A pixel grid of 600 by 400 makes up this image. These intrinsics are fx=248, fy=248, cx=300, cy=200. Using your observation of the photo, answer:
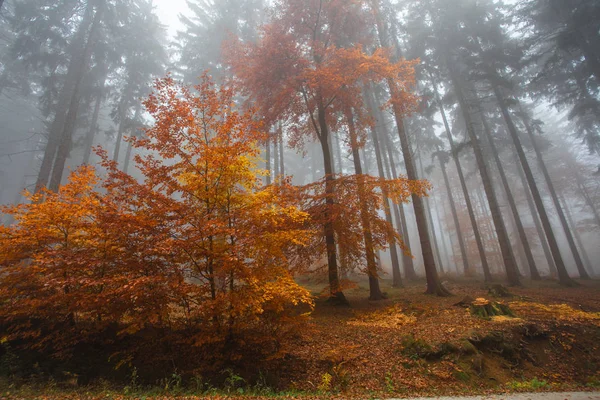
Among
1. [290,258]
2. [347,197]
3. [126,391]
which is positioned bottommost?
[126,391]

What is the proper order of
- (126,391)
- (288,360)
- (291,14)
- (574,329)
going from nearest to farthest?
1. (126,391)
2. (288,360)
3. (574,329)
4. (291,14)

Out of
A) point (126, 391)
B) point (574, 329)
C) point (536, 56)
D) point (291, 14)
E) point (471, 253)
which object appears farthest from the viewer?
point (471, 253)

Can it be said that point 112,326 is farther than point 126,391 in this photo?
Yes

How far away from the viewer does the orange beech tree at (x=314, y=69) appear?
31.7ft

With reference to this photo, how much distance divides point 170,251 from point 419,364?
599 cm

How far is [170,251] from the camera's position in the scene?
517 cm

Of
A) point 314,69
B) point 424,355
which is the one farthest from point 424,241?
point 314,69

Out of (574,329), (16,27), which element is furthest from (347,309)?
(16,27)

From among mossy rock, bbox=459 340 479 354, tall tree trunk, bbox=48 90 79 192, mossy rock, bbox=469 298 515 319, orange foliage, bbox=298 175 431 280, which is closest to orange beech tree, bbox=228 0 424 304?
orange foliage, bbox=298 175 431 280

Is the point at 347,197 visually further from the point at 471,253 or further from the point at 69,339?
the point at 471,253

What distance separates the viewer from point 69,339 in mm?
6168

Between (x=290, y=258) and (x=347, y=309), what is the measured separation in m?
3.05

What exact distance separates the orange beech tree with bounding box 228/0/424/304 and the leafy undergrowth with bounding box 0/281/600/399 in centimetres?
285

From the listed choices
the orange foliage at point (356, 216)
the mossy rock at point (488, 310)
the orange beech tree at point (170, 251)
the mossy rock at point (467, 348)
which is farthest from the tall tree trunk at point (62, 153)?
the mossy rock at point (488, 310)
